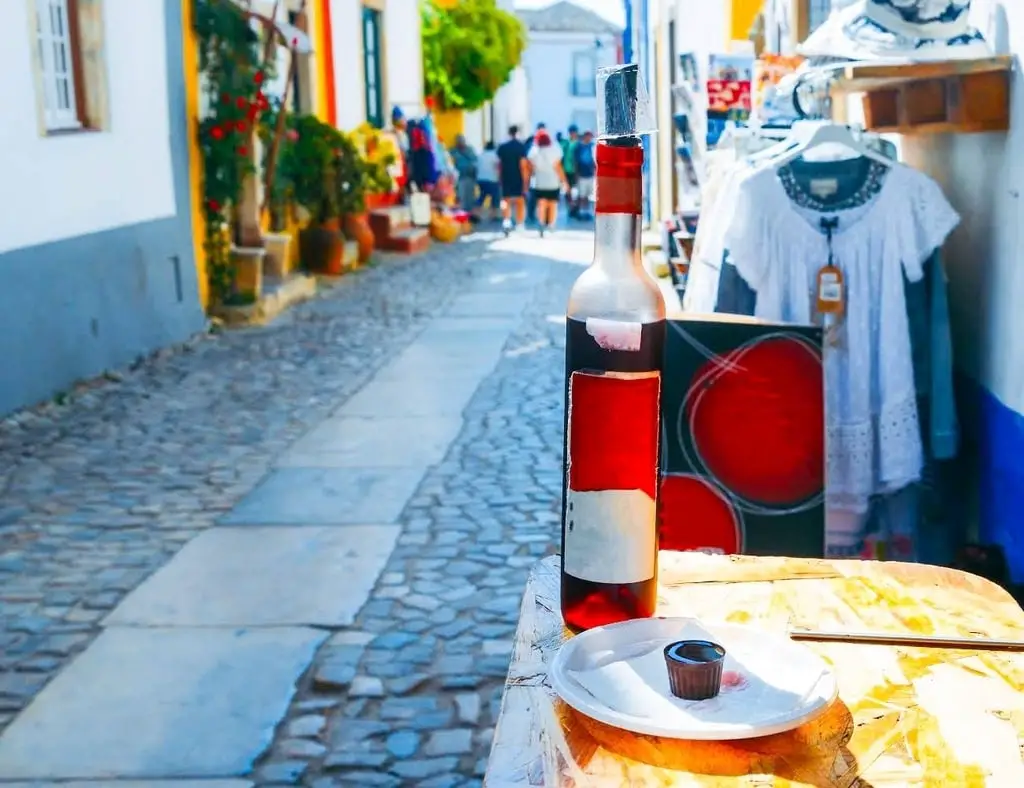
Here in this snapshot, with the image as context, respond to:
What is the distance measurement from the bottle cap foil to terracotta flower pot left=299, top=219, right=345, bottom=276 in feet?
40.8

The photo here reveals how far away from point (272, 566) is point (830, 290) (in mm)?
2287

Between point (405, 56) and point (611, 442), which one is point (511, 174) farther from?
point (611, 442)

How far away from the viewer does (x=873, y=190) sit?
12.1 ft

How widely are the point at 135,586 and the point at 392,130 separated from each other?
14.7 metres

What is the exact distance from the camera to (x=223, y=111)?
10406mm

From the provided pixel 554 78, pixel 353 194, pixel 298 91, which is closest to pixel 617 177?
pixel 353 194

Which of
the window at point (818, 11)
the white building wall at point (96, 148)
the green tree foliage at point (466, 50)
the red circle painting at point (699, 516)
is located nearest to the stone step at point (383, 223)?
the green tree foliage at point (466, 50)

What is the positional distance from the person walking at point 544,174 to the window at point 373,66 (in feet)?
8.55

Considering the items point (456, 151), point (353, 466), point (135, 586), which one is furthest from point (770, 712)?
point (456, 151)

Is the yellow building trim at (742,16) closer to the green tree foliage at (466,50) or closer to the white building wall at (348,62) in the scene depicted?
the white building wall at (348,62)

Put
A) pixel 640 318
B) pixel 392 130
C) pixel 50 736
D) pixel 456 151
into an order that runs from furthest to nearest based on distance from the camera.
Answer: pixel 456 151, pixel 392 130, pixel 50 736, pixel 640 318

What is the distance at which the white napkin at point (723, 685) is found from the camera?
145cm

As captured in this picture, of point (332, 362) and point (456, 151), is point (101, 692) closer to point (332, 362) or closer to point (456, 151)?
point (332, 362)

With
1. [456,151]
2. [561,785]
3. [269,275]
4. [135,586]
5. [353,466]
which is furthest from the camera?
[456,151]
